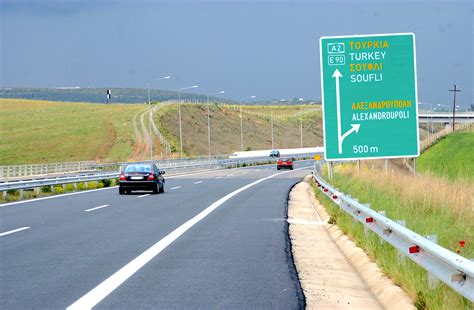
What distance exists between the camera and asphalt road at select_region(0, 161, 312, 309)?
1005cm

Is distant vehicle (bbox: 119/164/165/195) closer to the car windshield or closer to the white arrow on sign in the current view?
the car windshield

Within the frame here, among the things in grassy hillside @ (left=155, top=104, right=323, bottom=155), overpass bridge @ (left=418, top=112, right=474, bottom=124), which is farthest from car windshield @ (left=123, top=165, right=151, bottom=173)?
overpass bridge @ (left=418, top=112, right=474, bottom=124)

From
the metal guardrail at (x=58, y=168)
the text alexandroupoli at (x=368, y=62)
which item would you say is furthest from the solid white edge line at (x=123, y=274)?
the metal guardrail at (x=58, y=168)

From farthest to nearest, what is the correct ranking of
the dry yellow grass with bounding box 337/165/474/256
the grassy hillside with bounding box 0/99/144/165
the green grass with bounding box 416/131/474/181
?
the grassy hillside with bounding box 0/99/144/165, the green grass with bounding box 416/131/474/181, the dry yellow grass with bounding box 337/165/474/256

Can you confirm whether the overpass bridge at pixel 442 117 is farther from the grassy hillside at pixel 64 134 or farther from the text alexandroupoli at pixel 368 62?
the text alexandroupoli at pixel 368 62

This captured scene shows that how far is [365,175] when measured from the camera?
2942cm

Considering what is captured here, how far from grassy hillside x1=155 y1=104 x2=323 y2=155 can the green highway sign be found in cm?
8615

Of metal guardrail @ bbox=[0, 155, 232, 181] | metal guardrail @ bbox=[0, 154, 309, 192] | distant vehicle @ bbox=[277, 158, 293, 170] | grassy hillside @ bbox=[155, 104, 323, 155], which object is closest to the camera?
metal guardrail @ bbox=[0, 154, 309, 192]

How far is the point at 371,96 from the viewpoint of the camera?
24.9 meters

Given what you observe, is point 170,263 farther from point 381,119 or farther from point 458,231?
point 381,119

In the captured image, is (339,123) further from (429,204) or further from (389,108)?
(429,204)

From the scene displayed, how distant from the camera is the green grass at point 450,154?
58.4m

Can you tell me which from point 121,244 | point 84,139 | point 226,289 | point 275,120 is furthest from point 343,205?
point 275,120

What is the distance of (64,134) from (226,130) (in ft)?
126
